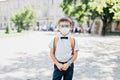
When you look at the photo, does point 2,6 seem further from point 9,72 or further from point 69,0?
point 9,72

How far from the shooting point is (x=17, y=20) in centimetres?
4956

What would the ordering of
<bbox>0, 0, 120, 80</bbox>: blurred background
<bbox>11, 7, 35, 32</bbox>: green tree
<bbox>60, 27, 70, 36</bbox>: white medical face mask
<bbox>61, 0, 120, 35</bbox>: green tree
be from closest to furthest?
<bbox>60, 27, 70, 36</bbox>: white medical face mask, <bbox>0, 0, 120, 80</bbox>: blurred background, <bbox>61, 0, 120, 35</bbox>: green tree, <bbox>11, 7, 35, 32</bbox>: green tree

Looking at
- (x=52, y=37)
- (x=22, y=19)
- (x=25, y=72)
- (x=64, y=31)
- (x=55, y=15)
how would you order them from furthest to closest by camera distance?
(x=55, y=15) < (x=22, y=19) < (x=52, y=37) < (x=25, y=72) < (x=64, y=31)

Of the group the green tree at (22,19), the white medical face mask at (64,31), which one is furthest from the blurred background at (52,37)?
the white medical face mask at (64,31)

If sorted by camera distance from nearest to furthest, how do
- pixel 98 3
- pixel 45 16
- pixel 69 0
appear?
pixel 98 3, pixel 69 0, pixel 45 16

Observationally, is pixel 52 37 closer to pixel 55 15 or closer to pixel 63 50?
pixel 63 50

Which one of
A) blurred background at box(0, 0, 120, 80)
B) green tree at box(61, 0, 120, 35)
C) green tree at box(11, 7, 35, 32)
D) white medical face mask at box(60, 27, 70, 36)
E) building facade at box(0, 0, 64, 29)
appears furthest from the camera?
building facade at box(0, 0, 64, 29)

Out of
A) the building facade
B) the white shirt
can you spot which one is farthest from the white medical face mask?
the building facade

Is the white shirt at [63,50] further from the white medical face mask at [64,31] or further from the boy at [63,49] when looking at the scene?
the white medical face mask at [64,31]

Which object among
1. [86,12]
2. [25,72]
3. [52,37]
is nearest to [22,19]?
[86,12]

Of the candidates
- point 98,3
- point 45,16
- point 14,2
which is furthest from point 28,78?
point 14,2

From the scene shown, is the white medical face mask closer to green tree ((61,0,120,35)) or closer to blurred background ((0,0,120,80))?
blurred background ((0,0,120,80))

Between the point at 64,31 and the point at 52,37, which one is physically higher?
the point at 64,31

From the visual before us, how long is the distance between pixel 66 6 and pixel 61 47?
1725 inches
